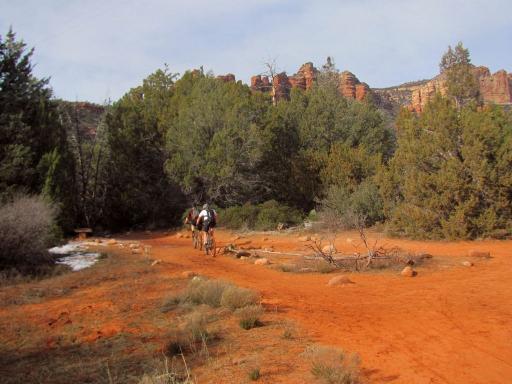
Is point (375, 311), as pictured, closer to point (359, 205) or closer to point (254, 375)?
point (254, 375)

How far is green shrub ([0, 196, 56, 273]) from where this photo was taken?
1389 centimetres

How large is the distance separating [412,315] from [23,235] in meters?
11.1

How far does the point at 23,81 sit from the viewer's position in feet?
67.9

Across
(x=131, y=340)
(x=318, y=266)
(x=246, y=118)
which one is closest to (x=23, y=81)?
(x=246, y=118)

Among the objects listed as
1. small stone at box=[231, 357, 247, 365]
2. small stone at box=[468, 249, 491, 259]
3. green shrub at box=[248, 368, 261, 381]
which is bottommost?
small stone at box=[468, 249, 491, 259]

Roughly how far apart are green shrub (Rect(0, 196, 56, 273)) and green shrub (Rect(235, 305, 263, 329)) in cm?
880

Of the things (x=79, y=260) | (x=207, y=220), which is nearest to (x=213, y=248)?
(x=207, y=220)

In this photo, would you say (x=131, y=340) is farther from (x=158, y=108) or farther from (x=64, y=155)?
(x=158, y=108)

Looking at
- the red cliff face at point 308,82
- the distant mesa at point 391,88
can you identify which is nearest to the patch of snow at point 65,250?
the distant mesa at point 391,88

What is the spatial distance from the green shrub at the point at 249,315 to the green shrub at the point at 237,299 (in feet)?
1.24

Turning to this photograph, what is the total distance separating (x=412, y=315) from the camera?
7648mm

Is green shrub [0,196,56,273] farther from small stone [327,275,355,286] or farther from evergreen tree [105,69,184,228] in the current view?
evergreen tree [105,69,184,228]

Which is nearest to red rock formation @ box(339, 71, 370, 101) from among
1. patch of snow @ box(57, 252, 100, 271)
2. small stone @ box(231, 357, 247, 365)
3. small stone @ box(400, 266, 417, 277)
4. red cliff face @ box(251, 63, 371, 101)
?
red cliff face @ box(251, 63, 371, 101)

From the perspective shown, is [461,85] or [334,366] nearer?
[334,366]
